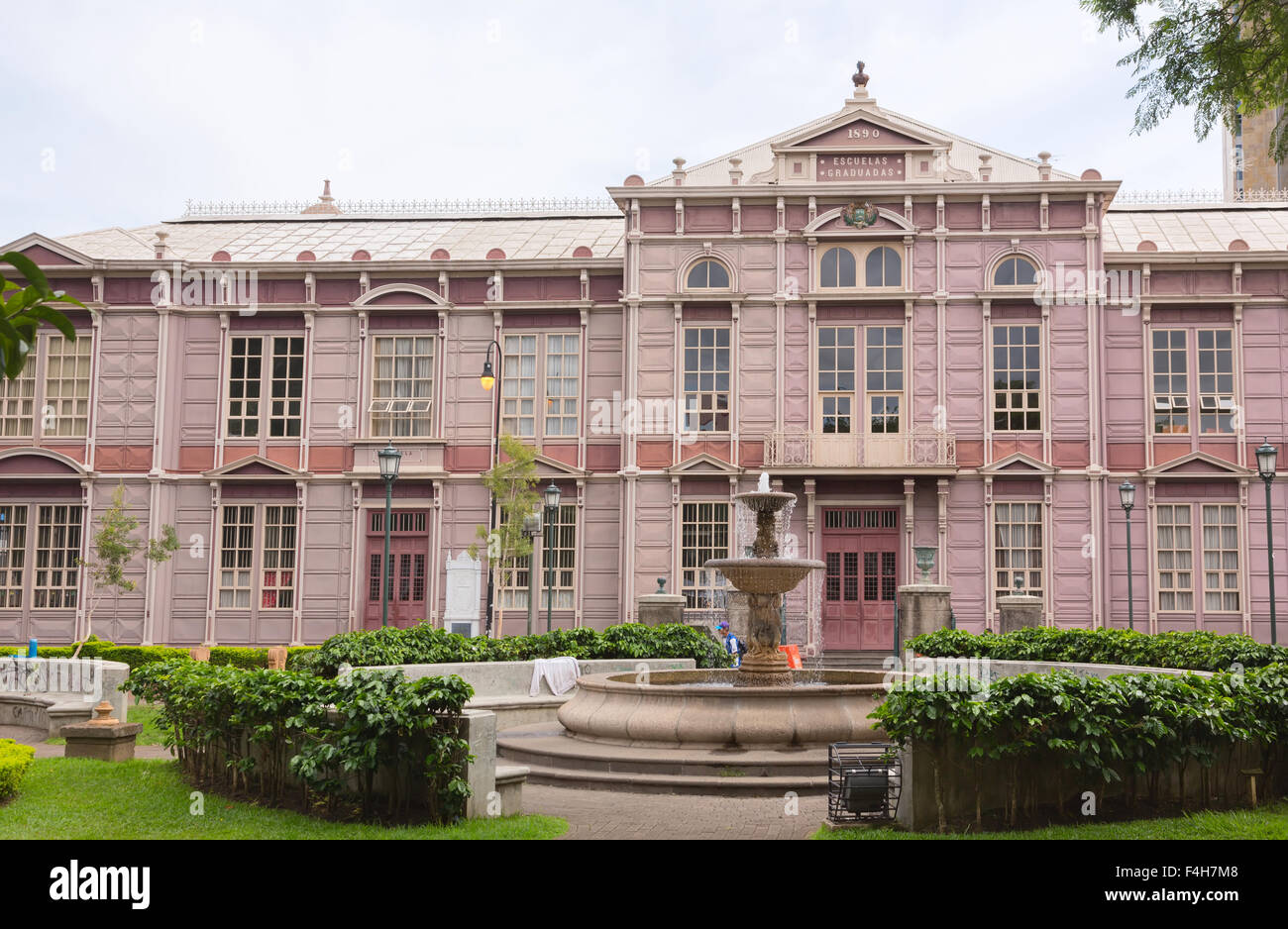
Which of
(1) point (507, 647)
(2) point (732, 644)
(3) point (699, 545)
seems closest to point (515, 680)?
(1) point (507, 647)

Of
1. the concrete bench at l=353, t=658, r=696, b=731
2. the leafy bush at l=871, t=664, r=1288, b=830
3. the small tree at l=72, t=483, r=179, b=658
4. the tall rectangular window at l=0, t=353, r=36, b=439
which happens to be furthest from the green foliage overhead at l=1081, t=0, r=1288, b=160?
the tall rectangular window at l=0, t=353, r=36, b=439

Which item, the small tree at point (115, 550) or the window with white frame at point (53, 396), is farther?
the window with white frame at point (53, 396)

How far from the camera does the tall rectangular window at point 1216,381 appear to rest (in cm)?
2981

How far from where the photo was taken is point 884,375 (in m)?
30.0

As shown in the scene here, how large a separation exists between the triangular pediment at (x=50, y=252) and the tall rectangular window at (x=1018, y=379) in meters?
24.1

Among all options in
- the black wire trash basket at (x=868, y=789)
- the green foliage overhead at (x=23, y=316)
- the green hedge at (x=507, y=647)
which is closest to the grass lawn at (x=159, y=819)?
the black wire trash basket at (x=868, y=789)

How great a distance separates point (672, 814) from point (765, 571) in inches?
208

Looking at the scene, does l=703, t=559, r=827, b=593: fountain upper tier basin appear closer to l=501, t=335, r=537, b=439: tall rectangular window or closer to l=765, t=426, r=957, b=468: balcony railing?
l=765, t=426, r=957, b=468: balcony railing

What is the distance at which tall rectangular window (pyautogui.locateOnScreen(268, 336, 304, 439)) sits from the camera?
104ft

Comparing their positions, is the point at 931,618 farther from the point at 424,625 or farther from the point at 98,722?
the point at 98,722

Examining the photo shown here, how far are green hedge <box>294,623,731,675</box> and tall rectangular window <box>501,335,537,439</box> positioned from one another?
1131cm

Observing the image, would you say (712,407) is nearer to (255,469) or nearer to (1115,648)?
(255,469)

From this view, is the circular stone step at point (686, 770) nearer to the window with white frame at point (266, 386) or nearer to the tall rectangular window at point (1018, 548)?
the tall rectangular window at point (1018, 548)

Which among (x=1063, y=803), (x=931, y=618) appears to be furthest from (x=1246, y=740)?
(x=931, y=618)
